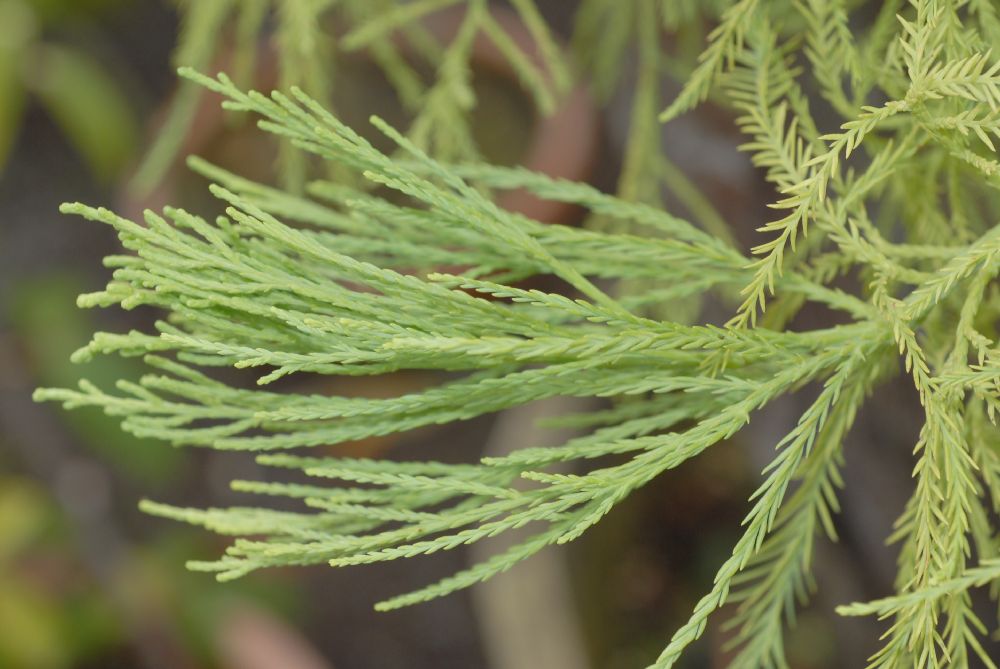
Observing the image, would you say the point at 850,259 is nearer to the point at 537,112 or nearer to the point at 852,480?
the point at 852,480

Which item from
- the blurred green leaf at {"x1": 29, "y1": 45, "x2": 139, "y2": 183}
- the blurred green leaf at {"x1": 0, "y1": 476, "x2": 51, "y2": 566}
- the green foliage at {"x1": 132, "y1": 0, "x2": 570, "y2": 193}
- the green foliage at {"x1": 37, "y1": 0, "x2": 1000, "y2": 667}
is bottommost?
the green foliage at {"x1": 37, "y1": 0, "x2": 1000, "y2": 667}

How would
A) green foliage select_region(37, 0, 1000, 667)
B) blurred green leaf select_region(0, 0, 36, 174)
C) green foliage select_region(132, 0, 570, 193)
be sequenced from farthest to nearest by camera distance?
1. blurred green leaf select_region(0, 0, 36, 174)
2. green foliage select_region(132, 0, 570, 193)
3. green foliage select_region(37, 0, 1000, 667)

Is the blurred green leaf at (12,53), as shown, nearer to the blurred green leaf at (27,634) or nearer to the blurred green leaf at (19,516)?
the blurred green leaf at (19,516)

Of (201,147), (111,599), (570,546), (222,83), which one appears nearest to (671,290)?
(222,83)

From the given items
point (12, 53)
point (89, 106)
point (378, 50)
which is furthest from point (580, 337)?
point (12, 53)

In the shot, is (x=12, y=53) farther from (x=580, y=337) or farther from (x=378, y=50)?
(x=580, y=337)

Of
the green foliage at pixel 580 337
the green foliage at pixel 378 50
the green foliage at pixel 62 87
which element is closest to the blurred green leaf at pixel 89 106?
the green foliage at pixel 62 87

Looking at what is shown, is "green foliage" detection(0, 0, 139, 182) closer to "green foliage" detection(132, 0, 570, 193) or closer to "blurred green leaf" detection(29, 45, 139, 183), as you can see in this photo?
"blurred green leaf" detection(29, 45, 139, 183)

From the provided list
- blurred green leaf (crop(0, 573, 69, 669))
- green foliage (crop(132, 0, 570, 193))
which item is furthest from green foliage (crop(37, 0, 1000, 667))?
blurred green leaf (crop(0, 573, 69, 669))
